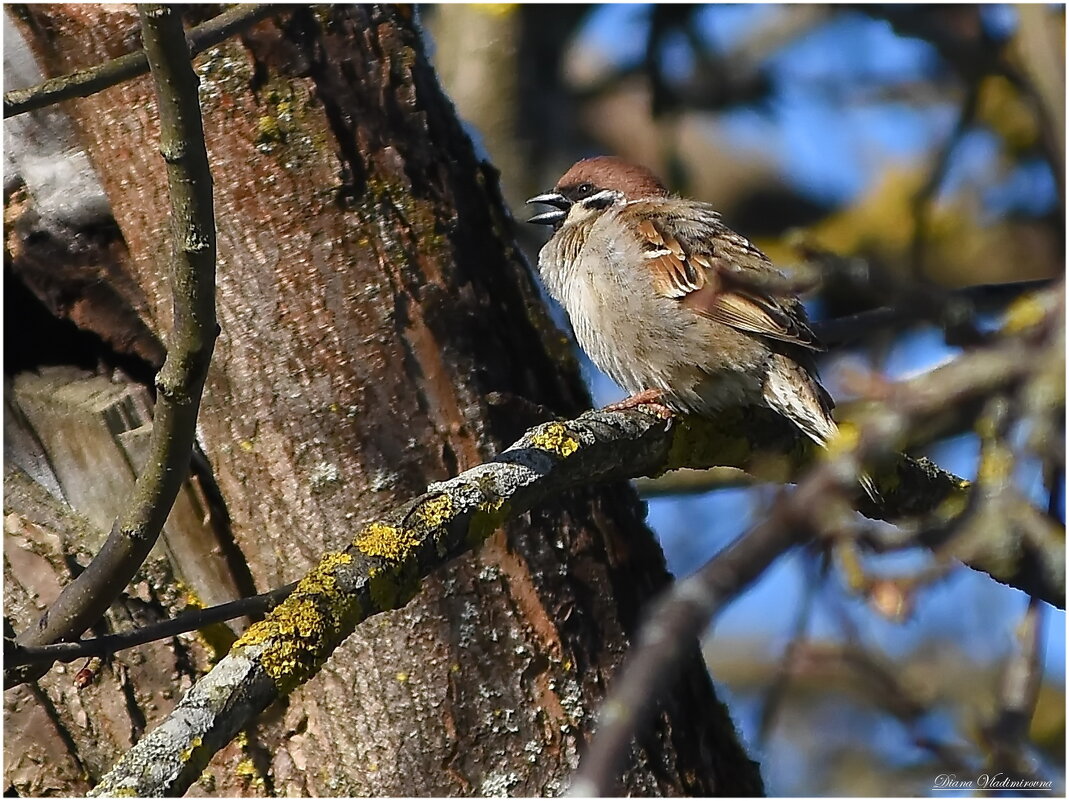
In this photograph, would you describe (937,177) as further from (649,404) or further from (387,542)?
(387,542)

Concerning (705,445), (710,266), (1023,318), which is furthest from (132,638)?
(710,266)

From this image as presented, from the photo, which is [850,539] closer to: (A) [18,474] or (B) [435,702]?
(B) [435,702]

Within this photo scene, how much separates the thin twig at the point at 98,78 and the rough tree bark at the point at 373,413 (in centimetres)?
61

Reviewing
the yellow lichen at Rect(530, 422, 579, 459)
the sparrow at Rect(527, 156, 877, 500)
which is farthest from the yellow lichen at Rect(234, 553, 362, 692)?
the sparrow at Rect(527, 156, 877, 500)

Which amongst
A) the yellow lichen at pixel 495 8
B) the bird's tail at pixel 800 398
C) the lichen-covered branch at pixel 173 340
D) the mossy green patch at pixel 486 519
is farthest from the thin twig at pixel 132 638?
the yellow lichen at pixel 495 8

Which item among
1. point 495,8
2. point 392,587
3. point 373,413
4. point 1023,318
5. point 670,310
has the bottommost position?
point 670,310

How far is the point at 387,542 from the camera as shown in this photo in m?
2.59

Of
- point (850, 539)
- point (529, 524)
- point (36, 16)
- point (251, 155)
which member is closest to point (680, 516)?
point (529, 524)

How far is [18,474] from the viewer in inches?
139

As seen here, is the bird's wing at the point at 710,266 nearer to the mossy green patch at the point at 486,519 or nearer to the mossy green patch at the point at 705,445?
the mossy green patch at the point at 705,445

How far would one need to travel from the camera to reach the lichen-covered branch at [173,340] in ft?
7.50

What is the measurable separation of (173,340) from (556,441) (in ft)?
2.88

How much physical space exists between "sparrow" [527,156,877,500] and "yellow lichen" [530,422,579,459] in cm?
78

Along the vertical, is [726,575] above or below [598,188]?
above
